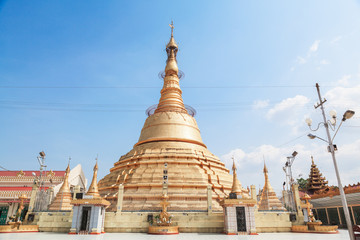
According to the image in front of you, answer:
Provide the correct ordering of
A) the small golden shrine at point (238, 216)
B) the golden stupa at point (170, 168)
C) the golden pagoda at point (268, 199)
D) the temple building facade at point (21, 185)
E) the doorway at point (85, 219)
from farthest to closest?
the temple building facade at point (21, 185)
the golden pagoda at point (268, 199)
the golden stupa at point (170, 168)
the doorway at point (85, 219)
the small golden shrine at point (238, 216)

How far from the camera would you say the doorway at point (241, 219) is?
17958 millimetres

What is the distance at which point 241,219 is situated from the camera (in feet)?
59.9

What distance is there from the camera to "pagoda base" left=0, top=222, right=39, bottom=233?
1839 cm

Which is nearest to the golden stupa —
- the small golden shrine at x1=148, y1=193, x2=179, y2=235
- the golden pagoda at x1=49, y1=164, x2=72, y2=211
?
the small golden shrine at x1=148, y1=193, x2=179, y2=235

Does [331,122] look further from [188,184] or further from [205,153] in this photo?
[205,153]

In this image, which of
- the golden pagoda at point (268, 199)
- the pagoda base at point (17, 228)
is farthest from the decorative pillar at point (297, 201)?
the pagoda base at point (17, 228)

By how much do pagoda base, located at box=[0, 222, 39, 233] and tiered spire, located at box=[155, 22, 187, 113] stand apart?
67.2 feet

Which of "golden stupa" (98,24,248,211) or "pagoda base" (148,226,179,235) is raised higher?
"golden stupa" (98,24,248,211)

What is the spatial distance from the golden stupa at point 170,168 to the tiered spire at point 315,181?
2466 centimetres

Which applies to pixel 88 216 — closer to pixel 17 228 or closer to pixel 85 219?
pixel 85 219

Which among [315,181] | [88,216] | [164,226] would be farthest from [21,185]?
[315,181]

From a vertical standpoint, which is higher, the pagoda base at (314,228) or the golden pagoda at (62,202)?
the golden pagoda at (62,202)

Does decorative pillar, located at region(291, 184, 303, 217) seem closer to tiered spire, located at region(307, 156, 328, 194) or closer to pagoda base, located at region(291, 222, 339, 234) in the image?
pagoda base, located at region(291, 222, 339, 234)

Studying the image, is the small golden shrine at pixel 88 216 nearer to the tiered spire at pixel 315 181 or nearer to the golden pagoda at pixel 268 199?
the golden pagoda at pixel 268 199
